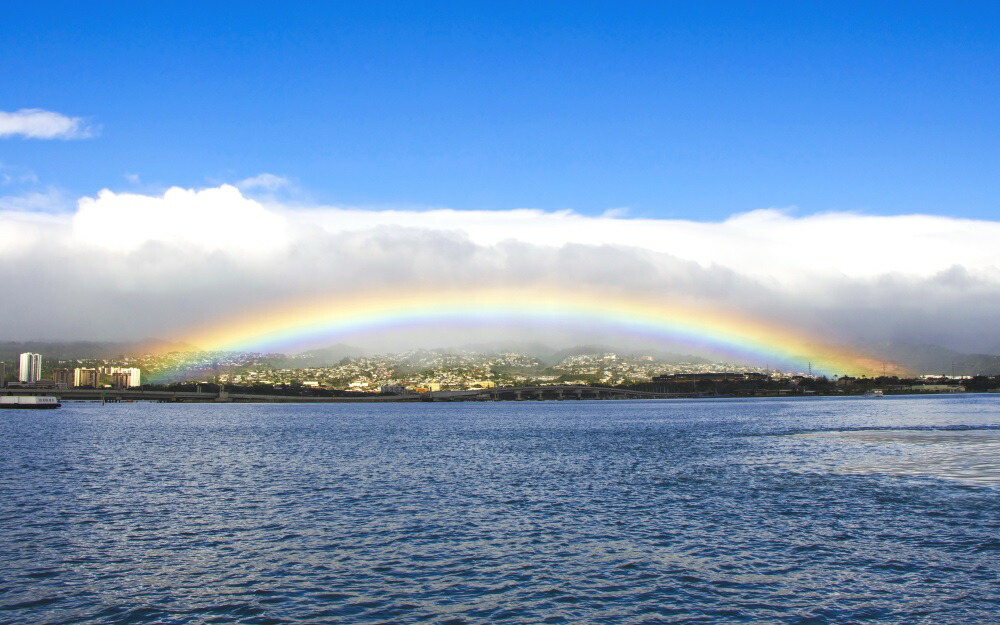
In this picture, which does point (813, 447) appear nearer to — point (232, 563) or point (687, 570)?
point (687, 570)

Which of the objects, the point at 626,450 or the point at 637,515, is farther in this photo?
the point at 626,450

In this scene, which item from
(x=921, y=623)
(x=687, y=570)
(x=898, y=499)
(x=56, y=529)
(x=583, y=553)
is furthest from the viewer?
(x=898, y=499)

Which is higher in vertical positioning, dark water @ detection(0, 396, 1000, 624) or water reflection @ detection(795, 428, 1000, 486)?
dark water @ detection(0, 396, 1000, 624)

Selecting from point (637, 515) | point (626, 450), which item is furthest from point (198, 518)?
point (626, 450)

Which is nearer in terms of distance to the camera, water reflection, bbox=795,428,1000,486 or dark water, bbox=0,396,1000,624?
dark water, bbox=0,396,1000,624

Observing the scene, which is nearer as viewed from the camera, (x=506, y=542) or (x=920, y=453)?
(x=506, y=542)

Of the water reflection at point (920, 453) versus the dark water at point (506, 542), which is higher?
the dark water at point (506, 542)

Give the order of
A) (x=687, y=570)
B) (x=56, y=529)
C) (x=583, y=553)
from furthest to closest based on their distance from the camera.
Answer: (x=56, y=529) → (x=583, y=553) → (x=687, y=570)

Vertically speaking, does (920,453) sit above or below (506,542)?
below
